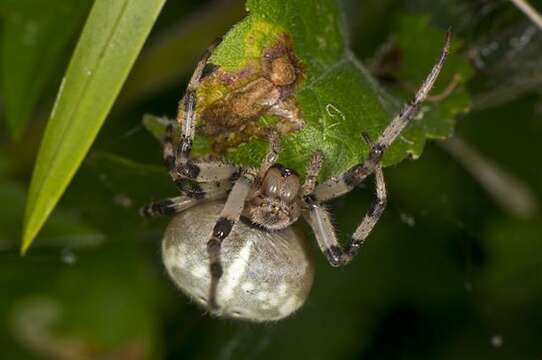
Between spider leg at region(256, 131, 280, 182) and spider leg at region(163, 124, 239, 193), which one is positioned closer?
spider leg at region(256, 131, 280, 182)

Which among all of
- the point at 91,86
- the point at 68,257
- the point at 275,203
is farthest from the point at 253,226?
the point at 68,257

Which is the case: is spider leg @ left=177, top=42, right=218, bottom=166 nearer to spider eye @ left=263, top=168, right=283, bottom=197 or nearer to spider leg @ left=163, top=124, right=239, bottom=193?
spider leg @ left=163, top=124, right=239, bottom=193

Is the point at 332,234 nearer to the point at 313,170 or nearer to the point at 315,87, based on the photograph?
the point at 313,170

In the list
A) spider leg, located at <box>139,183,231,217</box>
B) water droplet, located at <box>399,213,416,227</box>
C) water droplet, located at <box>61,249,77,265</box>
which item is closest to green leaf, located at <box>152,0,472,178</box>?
spider leg, located at <box>139,183,231,217</box>

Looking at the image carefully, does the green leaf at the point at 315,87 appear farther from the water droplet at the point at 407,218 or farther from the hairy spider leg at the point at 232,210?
→ the water droplet at the point at 407,218

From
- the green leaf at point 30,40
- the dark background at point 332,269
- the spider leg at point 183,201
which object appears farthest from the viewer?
the dark background at point 332,269

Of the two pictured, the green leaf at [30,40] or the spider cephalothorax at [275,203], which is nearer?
the spider cephalothorax at [275,203]

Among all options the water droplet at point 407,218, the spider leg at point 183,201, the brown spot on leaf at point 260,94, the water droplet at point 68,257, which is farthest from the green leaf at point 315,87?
the water droplet at point 68,257
